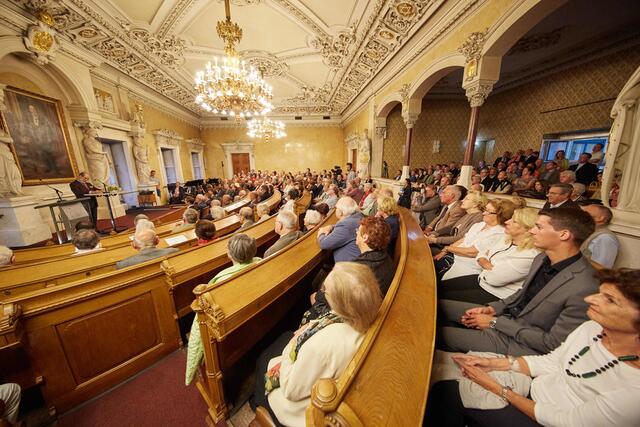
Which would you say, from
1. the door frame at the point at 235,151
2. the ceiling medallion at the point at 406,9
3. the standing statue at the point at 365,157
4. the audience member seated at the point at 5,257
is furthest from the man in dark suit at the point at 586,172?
the door frame at the point at 235,151

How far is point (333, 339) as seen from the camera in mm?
881

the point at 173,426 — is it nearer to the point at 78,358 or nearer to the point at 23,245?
the point at 78,358

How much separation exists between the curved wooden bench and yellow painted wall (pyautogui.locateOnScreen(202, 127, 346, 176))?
12.2 meters

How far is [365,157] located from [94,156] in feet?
28.3

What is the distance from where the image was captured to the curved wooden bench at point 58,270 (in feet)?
5.93

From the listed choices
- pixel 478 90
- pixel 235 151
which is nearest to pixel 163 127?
pixel 235 151

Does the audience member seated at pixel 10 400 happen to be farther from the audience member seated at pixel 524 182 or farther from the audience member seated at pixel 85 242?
the audience member seated at pixel 524 182

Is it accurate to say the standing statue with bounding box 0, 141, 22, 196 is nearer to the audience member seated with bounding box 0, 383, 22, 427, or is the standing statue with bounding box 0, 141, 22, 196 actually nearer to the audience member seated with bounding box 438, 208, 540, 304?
the audience member seated with bounding box 0, 383, 22, 427

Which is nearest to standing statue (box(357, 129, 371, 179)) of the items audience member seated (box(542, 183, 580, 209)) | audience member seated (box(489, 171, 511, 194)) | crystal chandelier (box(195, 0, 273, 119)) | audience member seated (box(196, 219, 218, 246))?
audience member seated (box(489, 171, 511, 194))

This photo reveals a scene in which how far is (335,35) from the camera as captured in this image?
5633mm

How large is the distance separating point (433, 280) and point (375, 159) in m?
7.97

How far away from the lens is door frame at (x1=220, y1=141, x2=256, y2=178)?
13.5 meters

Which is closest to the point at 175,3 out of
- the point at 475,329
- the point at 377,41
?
the point at 377,41

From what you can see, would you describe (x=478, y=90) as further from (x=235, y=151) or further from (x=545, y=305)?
(x=235, y=151)
